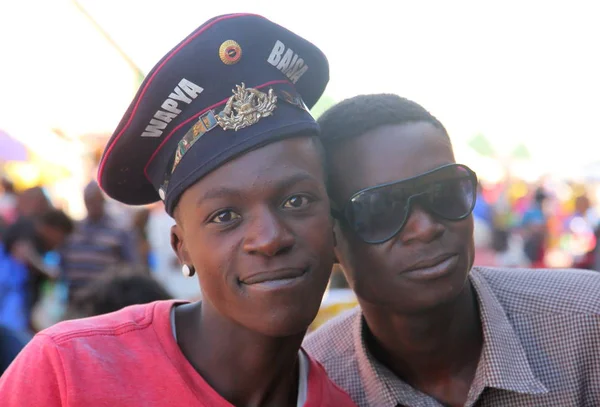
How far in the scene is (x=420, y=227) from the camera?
2.44m

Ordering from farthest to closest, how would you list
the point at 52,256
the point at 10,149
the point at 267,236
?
the point at 10,149, the point at 52,256, the point at 267,236

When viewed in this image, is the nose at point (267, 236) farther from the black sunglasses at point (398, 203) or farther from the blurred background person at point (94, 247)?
the blurred background person at point (94, 247)

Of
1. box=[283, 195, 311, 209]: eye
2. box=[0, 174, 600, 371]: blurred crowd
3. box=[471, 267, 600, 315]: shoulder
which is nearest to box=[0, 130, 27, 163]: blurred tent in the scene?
box=[0, 174, 600, 371]: blurred crowd

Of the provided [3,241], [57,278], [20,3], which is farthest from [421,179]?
[20,3]

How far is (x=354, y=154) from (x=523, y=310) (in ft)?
3.12

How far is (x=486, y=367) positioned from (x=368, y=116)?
1000mm

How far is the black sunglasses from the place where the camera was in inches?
96.4

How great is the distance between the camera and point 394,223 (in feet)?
8.09

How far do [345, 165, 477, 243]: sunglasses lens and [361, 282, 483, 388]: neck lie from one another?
340 mm

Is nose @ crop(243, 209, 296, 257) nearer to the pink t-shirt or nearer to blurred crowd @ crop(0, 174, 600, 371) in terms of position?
the pink t-shirt

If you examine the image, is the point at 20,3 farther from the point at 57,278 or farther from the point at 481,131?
the point at 481,131

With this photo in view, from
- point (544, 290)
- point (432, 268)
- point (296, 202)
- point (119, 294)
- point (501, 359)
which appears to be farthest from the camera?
point (119, 294)

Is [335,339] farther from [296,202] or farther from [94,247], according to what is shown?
[94,247]

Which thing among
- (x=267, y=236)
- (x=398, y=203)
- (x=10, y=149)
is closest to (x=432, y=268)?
(x=398, y=203)
